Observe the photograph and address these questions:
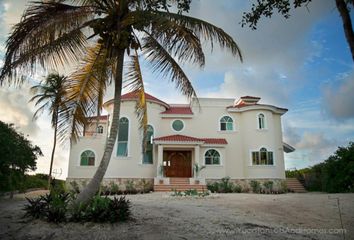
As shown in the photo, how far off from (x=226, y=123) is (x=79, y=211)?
19.7 meters

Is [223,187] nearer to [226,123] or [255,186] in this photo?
[255,186]

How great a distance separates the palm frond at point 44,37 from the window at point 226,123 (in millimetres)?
18571

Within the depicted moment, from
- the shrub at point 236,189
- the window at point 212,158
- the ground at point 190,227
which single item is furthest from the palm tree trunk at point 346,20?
the window at point 212,158

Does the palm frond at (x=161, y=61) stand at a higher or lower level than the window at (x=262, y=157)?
higher

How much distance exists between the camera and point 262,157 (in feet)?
79.8

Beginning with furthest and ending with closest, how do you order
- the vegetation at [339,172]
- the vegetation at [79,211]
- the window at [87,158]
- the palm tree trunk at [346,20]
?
the window at [87,158], the vegetation at [339,172], the vegetation at [79,211], the palm tree trunk at [346,20]

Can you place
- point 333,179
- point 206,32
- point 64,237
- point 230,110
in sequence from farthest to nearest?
point 230,110
point 333,179
point 206,32
point 64,237

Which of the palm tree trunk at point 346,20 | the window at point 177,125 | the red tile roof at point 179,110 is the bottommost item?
the palm tree trunk at point 346,20

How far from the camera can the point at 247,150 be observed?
24812 millimetres

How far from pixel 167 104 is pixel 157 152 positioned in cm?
482

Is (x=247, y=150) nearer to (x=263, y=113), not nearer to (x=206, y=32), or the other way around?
(x=263, y=113)

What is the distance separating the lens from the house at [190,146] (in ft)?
76.7

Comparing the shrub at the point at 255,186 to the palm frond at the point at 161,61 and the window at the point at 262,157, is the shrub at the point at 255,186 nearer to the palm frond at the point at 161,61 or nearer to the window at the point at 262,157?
the window at the point at 262,157

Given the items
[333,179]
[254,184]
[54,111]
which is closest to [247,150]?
[254,184]
